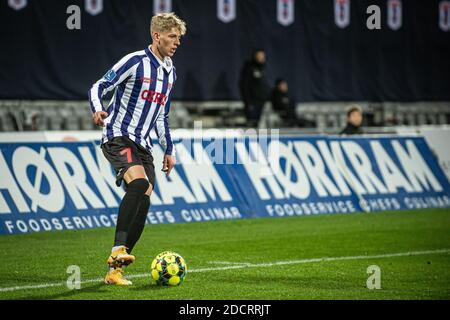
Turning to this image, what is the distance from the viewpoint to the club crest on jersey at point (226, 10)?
732 inches

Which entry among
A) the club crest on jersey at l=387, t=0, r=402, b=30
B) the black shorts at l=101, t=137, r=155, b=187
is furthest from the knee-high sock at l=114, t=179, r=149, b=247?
the club crest on jersey at l=387, t=0, r=402, b=30

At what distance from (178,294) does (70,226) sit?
185 inches

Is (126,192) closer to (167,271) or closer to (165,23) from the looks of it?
(167,271)

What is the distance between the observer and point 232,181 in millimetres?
13914

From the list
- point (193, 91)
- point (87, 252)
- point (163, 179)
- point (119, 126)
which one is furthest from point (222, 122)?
point (119, 126)

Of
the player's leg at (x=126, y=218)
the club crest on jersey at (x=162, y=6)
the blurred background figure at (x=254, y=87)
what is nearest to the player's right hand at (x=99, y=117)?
the player's leg at (x=126, y=218)

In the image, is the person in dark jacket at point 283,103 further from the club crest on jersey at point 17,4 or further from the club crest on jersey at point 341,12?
the club crest on jersey at point 17,4

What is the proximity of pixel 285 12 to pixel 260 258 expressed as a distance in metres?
10.5

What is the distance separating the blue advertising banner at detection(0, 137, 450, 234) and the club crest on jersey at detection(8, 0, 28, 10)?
407 cm

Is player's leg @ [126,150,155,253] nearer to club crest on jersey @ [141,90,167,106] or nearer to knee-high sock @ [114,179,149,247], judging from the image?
knee-high sock @ [114,179,149,247]

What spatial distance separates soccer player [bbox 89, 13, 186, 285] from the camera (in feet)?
26.9
